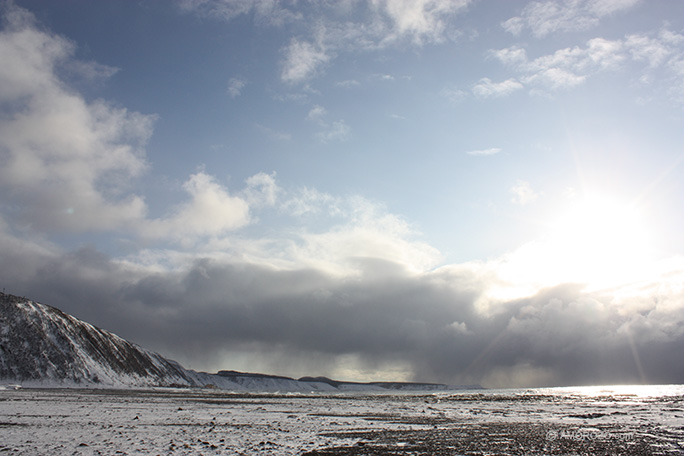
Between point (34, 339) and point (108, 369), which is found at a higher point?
point (34, 339)

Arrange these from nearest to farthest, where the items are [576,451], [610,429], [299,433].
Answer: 1. [576,451]
2. [299,433]
3. [610,429]

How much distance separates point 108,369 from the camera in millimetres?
187375

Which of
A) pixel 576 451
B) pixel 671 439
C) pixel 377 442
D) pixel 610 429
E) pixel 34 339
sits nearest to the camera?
pixel 576 451

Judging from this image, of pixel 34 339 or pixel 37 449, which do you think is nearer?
pixel 37 449

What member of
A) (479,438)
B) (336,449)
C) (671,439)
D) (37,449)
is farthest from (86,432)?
(671,439)

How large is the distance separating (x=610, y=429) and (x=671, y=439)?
546cm

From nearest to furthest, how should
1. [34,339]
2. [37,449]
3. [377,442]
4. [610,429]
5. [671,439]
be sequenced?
[37,449] < [377,442] < [671,439] < [610,429] < [34,339]

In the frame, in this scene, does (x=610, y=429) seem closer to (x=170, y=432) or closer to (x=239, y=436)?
(x=239, y=436)

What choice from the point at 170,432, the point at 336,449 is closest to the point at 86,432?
the point at 170,432

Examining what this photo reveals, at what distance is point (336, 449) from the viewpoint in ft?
60.4

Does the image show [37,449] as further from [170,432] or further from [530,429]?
[530,429]

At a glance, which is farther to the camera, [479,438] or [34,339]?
[34,339]

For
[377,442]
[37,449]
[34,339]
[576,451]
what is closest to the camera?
[37,449]

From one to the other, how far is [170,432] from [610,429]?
2863cm
